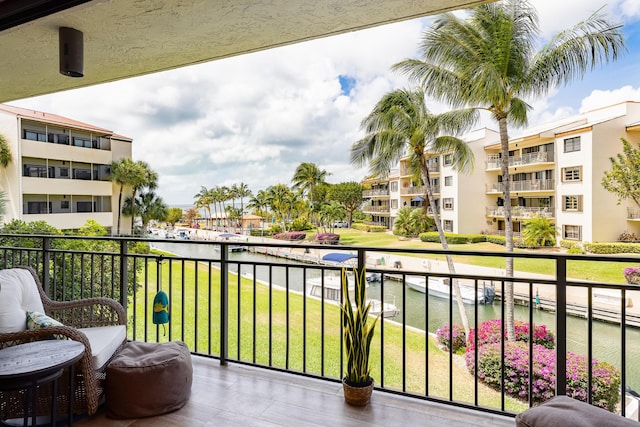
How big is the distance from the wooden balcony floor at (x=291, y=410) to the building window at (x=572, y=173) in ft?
69.3

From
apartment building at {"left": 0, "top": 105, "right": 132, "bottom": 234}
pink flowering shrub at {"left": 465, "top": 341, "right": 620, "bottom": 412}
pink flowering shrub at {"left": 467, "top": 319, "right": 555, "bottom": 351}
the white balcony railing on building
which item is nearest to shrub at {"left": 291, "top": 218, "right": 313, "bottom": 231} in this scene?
apartment building at {"left": 0, "top": 105, "right": 132, "bottom": 234}

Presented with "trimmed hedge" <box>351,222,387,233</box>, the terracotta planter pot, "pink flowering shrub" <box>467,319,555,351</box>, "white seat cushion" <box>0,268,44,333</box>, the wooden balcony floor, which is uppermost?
"white seat cushion" <box>0,268,44,333</box>

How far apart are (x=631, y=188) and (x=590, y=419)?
2171 centimetres

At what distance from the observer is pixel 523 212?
21531mm

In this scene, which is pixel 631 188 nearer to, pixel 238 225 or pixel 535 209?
pixel 535 209

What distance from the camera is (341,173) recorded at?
3959cm

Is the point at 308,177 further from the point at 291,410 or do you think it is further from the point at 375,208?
the point at 291,410

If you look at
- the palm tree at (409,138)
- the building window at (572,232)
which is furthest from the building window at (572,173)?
the palm tree at (409,138)

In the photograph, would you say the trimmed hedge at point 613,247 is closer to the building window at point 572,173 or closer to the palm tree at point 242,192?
the building window at point 572,173

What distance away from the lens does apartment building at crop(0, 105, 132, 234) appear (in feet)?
62.8

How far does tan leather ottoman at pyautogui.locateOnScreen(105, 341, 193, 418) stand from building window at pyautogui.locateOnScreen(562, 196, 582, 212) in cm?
2180

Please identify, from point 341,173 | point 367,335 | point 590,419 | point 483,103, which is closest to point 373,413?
point 367,335

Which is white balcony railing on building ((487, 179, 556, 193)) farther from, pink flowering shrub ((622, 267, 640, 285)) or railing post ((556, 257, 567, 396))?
railing post ((556, 257, 567, 396))

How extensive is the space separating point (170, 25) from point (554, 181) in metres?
22.3
